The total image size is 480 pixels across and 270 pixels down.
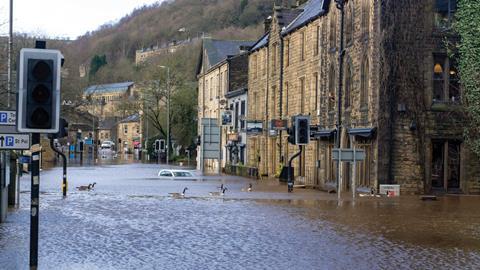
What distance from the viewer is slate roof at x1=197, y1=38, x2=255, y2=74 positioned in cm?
8038

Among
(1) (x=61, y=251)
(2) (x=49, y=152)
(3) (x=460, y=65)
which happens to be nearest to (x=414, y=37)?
(3) (x=460, y=65)

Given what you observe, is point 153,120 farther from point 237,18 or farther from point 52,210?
point 52,210

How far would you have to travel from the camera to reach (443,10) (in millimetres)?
34281

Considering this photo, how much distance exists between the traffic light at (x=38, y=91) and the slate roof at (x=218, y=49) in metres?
67.9

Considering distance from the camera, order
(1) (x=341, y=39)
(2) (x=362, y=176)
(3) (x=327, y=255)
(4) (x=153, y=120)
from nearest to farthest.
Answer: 1. (3) (x=327, y=255)
2. (2) (x=362, y=176)
3. (1) (x=341, y=39)
4. (4) (x=153, y=120)

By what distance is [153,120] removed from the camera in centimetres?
9831

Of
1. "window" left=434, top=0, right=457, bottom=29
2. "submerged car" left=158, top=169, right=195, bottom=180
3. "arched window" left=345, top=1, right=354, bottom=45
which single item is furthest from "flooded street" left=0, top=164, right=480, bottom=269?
"submerged car" left=158, top=169, right=195, bottom=180

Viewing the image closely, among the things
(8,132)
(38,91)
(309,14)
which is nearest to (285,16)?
(309,14)

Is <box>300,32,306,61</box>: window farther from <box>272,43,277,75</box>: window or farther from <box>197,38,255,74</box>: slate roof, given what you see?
<box>197,38,255,74</box>: slate roof

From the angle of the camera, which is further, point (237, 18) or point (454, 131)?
point (237, 18)

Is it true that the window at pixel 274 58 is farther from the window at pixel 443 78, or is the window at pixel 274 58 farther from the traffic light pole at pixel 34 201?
the traffic light pole at pixel 34 201

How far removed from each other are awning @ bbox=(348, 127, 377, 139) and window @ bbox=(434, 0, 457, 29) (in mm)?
5322

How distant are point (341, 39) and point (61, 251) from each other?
26.3m

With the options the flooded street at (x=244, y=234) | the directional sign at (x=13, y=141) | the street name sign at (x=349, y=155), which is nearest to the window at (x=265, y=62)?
the flooded street at (x=244, y=234)
